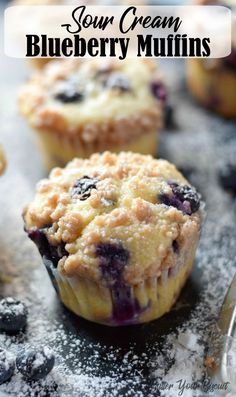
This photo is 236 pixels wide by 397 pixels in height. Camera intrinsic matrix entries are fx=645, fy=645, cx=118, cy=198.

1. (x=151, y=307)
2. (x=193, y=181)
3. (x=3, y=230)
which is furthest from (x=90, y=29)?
(x=151, y=307)

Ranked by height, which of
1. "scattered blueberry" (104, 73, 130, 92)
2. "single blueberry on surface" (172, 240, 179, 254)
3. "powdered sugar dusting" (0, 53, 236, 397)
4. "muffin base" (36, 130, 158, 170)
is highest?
"scattered blueberry" (104, 73, 130, 92)

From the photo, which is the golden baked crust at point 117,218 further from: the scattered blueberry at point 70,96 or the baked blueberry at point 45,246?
the scattered blueberry at point 70,96

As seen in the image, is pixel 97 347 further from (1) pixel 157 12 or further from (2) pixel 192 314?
(1) pixel 157 12

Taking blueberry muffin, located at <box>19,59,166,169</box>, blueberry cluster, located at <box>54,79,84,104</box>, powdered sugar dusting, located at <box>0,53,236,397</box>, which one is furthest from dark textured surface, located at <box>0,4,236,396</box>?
blueberry cluster, located at <box>54,79,84,104</box>

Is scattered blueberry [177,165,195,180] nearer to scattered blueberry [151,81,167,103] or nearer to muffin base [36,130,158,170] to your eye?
muffin base [36,130,158,170]

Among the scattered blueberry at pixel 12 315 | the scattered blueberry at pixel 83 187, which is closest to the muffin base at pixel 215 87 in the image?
the scattered blueberry at pixel 83 187
